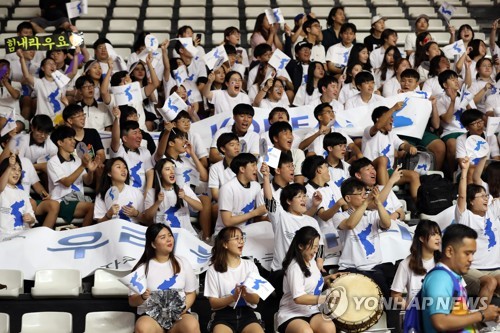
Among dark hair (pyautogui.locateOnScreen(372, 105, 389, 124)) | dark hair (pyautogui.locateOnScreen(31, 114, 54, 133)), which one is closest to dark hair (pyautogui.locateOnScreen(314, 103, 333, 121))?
dark hair (pyautogui.locateOnScreen(372, 105, 389, 124))

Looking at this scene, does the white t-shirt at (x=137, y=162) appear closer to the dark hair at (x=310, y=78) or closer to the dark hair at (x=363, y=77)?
the dark hair at (x=310, y=78)

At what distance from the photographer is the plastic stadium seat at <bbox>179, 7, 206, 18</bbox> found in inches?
589

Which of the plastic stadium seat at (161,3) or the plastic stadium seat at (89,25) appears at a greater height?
the plastic stadium seat at (161,3)

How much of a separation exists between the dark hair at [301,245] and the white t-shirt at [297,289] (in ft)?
0.11

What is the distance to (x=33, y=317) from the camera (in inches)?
321

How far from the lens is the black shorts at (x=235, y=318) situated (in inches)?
311

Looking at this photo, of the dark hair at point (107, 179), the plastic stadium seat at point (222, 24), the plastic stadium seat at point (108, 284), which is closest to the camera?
the plastic stadium seat at point (108, 284)

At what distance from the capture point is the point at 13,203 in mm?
9477

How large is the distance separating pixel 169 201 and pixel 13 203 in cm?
141

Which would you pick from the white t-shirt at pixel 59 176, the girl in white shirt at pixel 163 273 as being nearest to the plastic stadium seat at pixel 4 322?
the girl in white shirt at pixel 163 273

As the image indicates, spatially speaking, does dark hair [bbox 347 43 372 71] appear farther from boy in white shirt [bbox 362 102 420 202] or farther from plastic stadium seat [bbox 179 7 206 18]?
plastic stadium seat [bbox 179 7 206 18]

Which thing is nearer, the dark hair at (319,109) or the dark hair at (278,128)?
the dark hair at (278,128)

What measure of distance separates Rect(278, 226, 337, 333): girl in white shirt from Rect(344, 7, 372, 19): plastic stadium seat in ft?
24.5

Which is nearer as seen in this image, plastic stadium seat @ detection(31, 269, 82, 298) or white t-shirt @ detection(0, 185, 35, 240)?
plastic stadium seat @ detection(31, 269, 82, 298)
